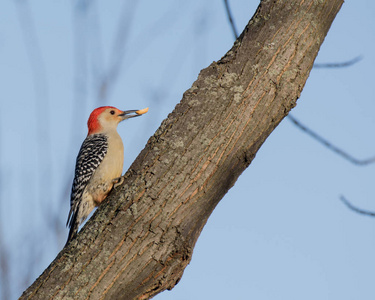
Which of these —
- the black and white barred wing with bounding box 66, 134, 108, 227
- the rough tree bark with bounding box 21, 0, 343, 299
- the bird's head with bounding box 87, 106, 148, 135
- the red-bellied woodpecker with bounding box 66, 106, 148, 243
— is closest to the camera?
the rough tree bark with bounding box 21, 0, 343, 299

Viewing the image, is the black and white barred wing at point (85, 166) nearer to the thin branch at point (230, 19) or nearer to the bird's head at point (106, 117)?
the bird's head at point (106, 117)

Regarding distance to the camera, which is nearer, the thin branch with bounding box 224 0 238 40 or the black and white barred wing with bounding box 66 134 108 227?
the thin branch with bounding box 224 0 238 40

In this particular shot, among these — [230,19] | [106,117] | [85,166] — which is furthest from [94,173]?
[230,19]

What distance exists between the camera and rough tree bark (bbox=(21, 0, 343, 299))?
270 cm

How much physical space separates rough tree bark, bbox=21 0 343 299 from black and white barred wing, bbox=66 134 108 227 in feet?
7.85

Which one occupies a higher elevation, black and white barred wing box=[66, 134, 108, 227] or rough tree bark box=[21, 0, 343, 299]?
black and white barred wing box=[66, 134, 108, 227]

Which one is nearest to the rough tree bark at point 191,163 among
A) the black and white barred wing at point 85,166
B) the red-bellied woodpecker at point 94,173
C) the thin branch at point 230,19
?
the thin branch at point 230,19

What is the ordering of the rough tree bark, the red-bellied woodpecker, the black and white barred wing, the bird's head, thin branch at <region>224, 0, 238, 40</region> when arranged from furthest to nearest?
the bird's head < the black and white barred wing < the red-bellied woodpecker < thin branch at <region>224, 0, 238, 40</region> < the rough tree bark

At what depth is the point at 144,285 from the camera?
272 cm

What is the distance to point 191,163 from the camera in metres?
2.85

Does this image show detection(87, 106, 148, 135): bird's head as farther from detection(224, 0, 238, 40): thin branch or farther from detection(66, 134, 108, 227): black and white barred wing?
detection(224, 0, 238, 40): thin branch

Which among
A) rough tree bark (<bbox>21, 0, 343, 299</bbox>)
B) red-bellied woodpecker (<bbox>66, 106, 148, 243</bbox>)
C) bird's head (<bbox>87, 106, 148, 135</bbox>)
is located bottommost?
rough tree bark (<bbox>21, 0, 343, 299</bbox>)

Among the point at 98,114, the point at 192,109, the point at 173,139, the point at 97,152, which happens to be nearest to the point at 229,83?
the point at 192,109

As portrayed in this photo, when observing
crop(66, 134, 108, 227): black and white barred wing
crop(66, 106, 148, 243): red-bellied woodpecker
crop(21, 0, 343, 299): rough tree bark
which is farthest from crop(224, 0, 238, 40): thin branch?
crop(66, 134, 108, 227): black and white barred wing
